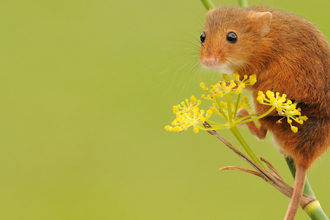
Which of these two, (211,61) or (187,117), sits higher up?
(211,61)

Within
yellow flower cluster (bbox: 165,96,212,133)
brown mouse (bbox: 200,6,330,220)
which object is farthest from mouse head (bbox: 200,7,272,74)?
yellow flower cluster (bbox: 165,96,212,133)

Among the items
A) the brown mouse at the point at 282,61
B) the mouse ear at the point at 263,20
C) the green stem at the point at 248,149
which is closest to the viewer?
the green stem at the point at 248,149

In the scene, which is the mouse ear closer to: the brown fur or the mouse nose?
the brown fur

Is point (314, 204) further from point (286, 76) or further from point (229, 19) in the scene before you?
point (229, 19)

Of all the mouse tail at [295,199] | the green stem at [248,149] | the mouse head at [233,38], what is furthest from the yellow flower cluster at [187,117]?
the mouse tail at [295,199]

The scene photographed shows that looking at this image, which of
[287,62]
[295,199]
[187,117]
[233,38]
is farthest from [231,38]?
[295,199]

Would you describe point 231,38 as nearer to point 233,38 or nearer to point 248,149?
point 233,38

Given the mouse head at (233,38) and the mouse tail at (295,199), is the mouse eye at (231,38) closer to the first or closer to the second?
the mouse head at (233,38)
